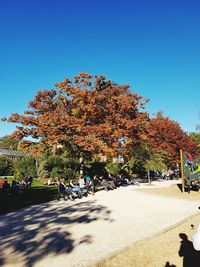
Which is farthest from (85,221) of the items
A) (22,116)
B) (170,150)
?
(170,150)

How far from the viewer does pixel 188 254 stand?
7.12 metres

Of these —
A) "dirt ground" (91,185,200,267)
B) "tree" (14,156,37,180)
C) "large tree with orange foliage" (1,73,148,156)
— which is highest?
"large tree with orange foliage" (1,73,148,156)

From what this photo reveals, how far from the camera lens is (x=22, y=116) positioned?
23516 millimetres

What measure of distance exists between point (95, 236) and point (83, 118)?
14770 millimetres

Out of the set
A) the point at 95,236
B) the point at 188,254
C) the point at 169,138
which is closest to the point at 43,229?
the point at 95,236

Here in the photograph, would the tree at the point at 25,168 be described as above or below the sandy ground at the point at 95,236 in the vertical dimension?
above

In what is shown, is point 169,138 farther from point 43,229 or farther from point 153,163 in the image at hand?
point 43,229

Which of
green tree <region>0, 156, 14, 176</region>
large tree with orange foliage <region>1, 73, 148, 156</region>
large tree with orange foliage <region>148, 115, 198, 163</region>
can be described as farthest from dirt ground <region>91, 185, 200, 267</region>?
green tree <region>0, 156, 14, 176</region>

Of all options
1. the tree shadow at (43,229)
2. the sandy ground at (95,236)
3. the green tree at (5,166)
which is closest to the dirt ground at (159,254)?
the sandy ground at (95,236)

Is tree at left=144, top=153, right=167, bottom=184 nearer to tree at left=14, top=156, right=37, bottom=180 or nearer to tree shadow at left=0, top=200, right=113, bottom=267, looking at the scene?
tree at left=14, top=156, right=37, bottom=180

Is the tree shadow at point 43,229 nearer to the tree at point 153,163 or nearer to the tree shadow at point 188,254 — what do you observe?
the tree shadow at point 188,254

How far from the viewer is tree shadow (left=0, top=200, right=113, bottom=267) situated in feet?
24.8

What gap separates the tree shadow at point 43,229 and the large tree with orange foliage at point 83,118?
798 centimetres

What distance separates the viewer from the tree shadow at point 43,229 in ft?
24.8
